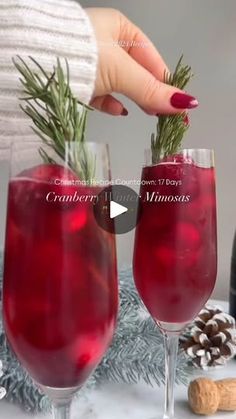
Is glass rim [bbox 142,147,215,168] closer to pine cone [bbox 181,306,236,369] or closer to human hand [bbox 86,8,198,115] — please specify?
human hand [bbox 86,8,198,115]

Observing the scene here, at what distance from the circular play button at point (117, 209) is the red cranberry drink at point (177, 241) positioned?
0.07 feet

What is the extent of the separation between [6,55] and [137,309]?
0.34 meters

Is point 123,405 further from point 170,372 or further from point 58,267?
point 58,267

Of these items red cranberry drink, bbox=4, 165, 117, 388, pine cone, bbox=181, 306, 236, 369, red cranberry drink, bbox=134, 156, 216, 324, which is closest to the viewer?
red cranberry drink, bbox=4, 165, 117, 388

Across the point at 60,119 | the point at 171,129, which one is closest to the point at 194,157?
the point at 171,129

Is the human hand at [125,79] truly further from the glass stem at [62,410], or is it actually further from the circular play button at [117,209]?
the glass stem at [62,410]

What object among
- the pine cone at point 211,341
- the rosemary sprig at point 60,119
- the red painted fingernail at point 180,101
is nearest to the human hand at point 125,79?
the red painted fingernail at point 180,101

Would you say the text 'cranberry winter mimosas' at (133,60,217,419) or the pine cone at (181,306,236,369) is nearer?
the text 'cranberry winter mimosas' at (133,60,217,419)

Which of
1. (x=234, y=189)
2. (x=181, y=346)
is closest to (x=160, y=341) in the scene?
(x=181, y=346)

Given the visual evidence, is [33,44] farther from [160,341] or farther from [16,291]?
[160,341]

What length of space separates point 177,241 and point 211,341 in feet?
0.71

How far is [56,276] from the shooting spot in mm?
328

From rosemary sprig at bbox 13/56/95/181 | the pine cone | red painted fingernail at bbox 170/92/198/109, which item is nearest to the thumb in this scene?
red painted fingernail at bbox 170/92/198/109

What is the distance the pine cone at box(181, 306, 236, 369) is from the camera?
0.62 m
